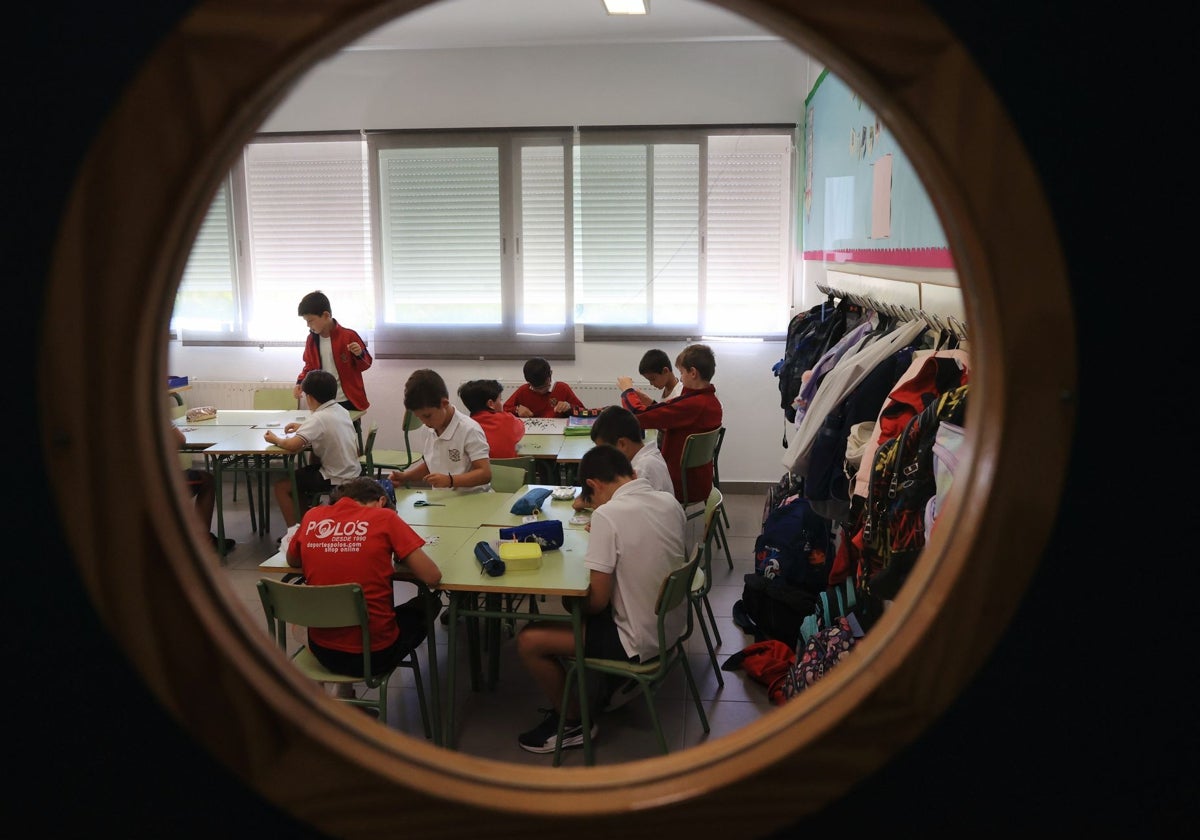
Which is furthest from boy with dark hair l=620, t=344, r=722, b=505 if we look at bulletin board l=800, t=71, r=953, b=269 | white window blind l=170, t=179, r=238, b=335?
white window blind l=170, t=179, r=238, b=335

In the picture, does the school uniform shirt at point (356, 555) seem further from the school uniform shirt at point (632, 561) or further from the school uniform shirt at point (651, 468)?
the school uniform shirt at point (651, 468)

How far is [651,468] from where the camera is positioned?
4.55 metres

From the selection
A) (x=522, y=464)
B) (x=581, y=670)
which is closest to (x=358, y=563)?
(x=581, y=670)

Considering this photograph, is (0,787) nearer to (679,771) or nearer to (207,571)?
(207,571)

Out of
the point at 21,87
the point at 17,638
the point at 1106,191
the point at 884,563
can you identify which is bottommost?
the point at 884,563

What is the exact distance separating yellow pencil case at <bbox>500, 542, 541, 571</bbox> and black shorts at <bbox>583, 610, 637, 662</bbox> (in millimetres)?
287

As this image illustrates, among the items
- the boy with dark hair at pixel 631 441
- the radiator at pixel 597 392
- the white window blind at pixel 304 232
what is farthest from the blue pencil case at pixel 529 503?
the white window blind at pixel 304 232

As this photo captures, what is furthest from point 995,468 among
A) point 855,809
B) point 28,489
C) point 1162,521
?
point 28,489

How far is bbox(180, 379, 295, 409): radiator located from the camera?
8.18 meters

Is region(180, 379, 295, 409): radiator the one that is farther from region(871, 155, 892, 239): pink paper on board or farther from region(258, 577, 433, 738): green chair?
region(871, 155, 892, 239): pink paper on board

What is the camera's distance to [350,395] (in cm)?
709

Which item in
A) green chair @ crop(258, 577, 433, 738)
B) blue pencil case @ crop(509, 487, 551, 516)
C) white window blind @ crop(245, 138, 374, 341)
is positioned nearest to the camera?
green chair @ crop(258, 577, 433, 738)

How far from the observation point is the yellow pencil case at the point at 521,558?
11.5 ft

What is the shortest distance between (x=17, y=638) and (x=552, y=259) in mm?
6860
